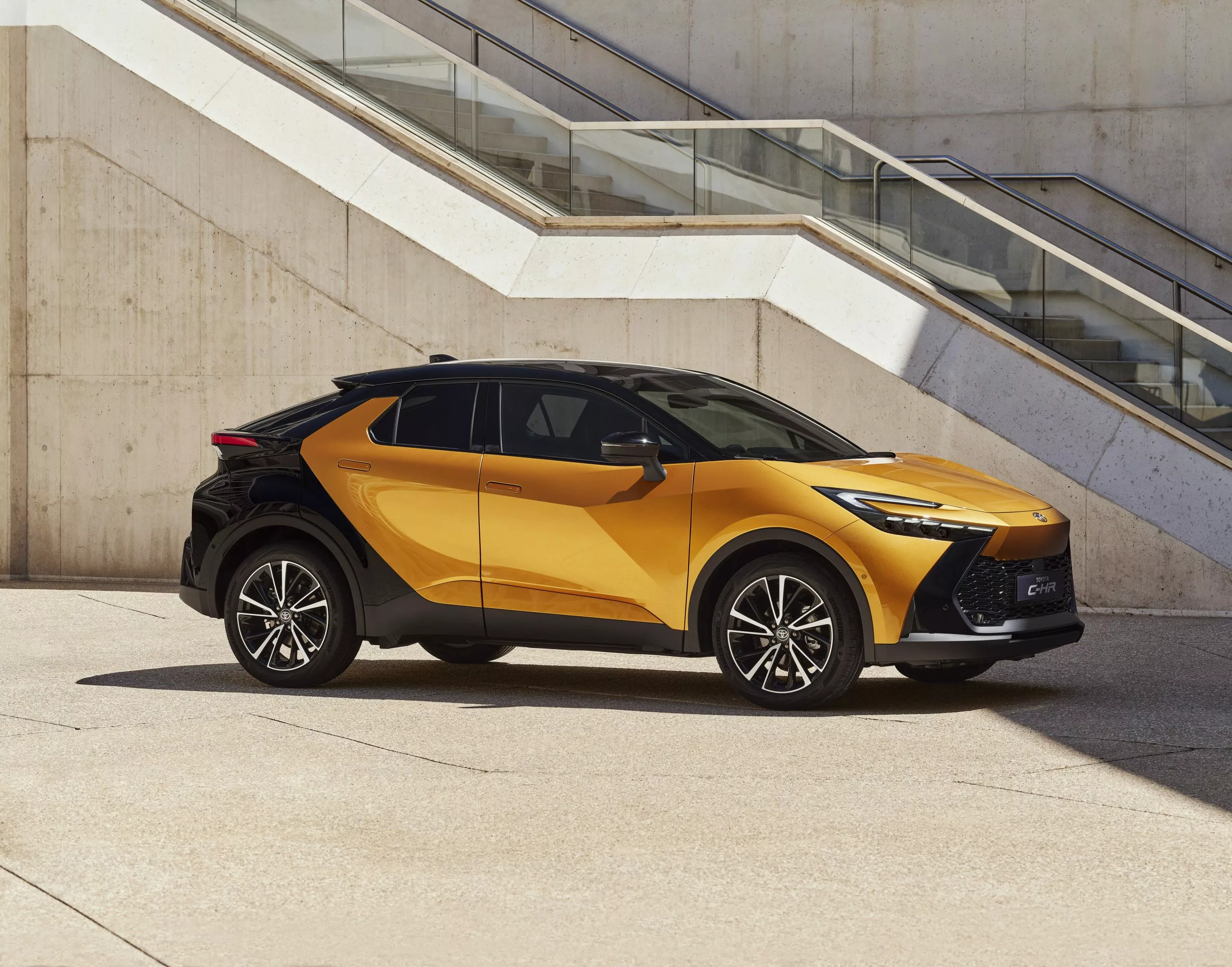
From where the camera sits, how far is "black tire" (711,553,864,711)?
8086 mm

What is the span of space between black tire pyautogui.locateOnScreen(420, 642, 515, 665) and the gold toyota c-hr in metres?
1.13

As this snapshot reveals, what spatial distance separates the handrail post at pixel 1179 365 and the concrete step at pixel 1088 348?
407 mm

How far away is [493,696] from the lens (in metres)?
8.98

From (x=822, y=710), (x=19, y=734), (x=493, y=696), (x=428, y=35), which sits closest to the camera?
(x=19, y=734)

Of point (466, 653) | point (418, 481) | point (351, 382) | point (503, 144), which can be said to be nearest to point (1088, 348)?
point (503, 144)

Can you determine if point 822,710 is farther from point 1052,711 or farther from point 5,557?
point 5,557

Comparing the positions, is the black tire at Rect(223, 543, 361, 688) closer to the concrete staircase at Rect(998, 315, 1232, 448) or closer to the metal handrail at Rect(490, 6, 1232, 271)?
the concrete staircase at Rect(998, 315, 1232, 448)

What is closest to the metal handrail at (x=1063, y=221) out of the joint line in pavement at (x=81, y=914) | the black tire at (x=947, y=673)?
the black tire at (x=947, y=673)

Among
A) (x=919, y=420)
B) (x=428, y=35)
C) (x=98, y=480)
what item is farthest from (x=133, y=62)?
(x=919, y=420)

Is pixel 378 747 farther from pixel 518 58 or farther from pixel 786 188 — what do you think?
pixel 518 58

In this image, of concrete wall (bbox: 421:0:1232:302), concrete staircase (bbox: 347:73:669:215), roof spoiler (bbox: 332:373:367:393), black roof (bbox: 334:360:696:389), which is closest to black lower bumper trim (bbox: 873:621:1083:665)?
black roof (bbox: 334:360:696:389)

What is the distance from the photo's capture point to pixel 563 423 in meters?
8.81

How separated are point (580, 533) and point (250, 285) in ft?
24.7

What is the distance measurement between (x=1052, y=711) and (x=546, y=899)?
164 inches
